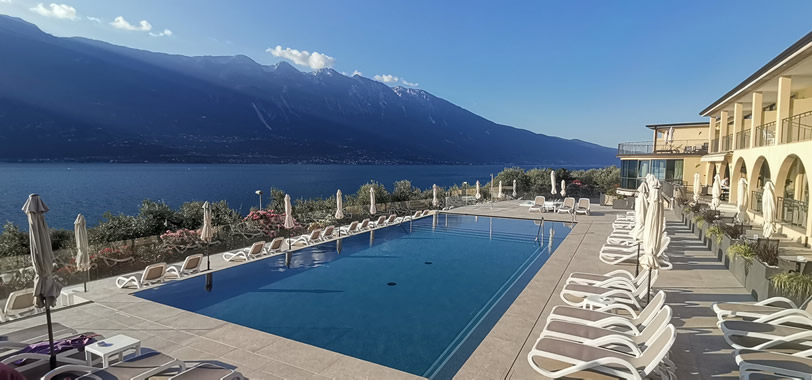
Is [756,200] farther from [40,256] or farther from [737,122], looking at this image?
[40,256]

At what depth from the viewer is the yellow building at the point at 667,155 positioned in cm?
2556

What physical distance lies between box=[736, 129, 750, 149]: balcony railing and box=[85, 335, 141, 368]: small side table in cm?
2112

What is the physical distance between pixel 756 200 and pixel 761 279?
36.8 feet

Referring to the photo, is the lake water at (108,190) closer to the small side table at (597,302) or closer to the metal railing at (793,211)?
the small side table at (597,302)

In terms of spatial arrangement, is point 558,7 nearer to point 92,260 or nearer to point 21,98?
point 92,260

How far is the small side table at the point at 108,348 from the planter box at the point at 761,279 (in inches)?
344

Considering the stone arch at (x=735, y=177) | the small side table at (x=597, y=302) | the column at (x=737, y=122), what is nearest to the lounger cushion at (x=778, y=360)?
the small side table at (x=597, y=302)

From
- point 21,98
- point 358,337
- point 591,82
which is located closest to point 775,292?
point 358,337

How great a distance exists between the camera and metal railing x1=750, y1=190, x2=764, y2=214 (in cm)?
1440

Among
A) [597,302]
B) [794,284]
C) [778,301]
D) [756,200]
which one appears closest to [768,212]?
[794,284]

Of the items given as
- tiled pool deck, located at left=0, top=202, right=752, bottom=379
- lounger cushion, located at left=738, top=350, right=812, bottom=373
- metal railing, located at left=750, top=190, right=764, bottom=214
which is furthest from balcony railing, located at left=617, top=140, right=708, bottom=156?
lounger cushion, located at left=738, top=350, right=812, bottom=373

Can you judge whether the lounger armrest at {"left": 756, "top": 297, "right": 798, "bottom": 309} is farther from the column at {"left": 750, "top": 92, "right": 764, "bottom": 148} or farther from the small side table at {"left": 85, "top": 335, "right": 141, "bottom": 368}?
the column at {"left": 750, "top": 92, "right": 764, "bottom": 148}

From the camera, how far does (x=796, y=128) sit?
11.9m

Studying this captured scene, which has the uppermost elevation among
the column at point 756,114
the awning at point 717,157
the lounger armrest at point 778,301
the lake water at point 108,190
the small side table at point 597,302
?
the column at point 756,114
